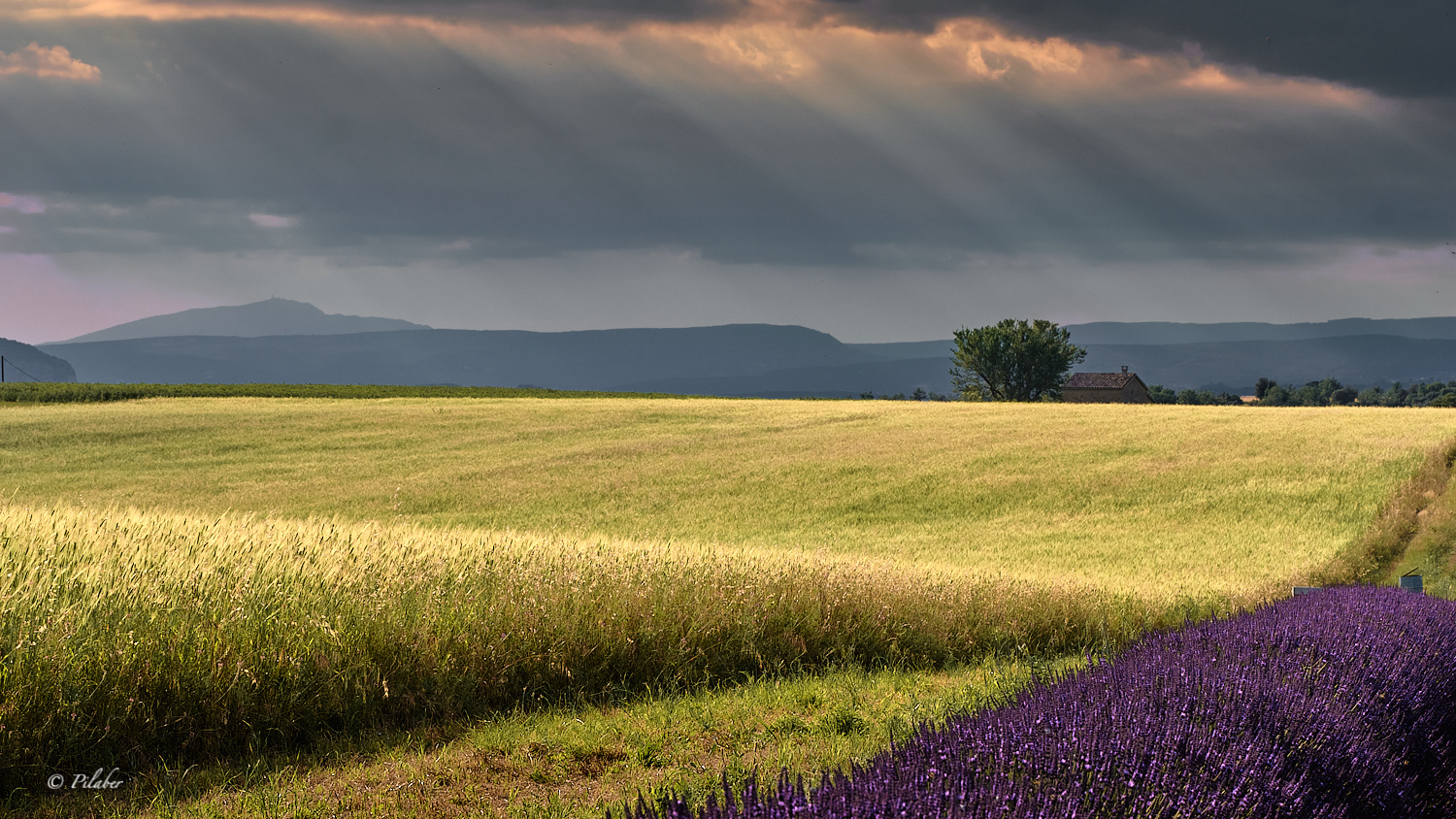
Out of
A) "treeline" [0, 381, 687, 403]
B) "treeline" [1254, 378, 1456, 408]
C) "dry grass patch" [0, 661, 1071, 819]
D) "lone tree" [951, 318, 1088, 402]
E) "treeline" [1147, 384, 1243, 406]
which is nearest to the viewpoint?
"dry grass patch" [0, 661, 1071, 819]

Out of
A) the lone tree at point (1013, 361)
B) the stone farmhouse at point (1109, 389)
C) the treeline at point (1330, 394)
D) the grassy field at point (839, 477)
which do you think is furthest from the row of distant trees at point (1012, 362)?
the grassy field at point (839, 477)

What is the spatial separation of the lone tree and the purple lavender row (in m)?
102

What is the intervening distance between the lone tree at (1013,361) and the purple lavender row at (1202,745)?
102 meters

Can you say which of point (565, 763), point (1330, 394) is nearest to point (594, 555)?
point (565, 763)

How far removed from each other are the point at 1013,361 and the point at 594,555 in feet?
334

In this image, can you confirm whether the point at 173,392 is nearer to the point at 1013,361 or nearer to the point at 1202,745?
the point at 1202,745

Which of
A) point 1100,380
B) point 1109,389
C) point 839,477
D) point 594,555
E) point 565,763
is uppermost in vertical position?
point 1100,380

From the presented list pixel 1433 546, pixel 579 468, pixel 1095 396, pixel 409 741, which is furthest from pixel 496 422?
pixel 1095 396

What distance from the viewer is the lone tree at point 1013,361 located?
103875 mm

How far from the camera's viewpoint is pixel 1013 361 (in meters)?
104

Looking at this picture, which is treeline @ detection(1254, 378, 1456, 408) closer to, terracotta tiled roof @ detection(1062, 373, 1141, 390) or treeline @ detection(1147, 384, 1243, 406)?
treeline @ detection(1147, 384, 1243, 406)

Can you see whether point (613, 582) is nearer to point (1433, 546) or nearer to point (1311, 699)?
point (1311, 699)

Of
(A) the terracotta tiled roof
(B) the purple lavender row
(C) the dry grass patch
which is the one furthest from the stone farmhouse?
(C) the dry grass patch

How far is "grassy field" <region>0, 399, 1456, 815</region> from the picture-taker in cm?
503
